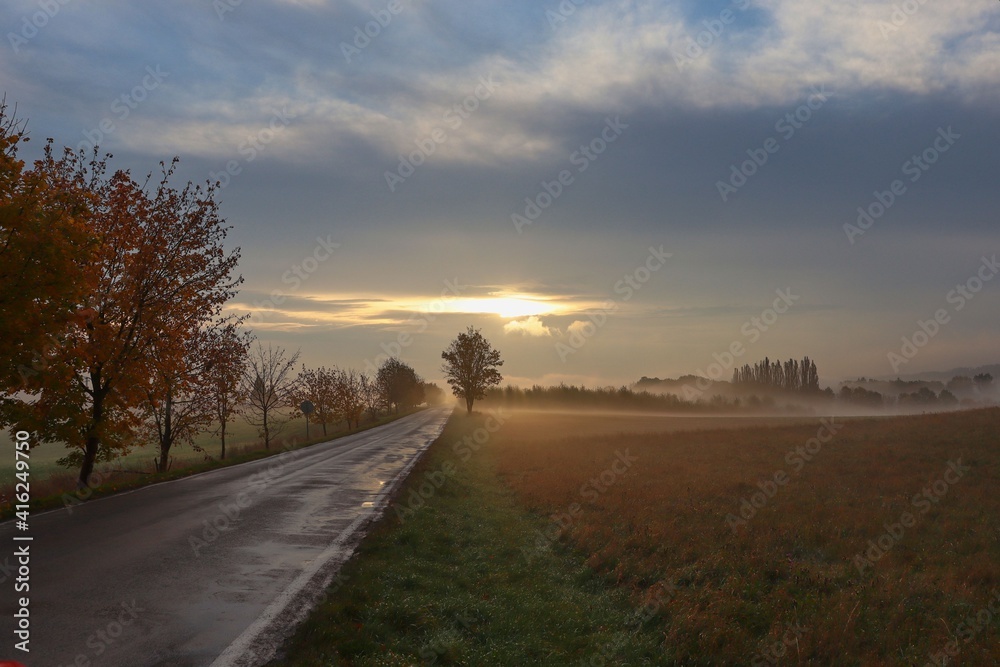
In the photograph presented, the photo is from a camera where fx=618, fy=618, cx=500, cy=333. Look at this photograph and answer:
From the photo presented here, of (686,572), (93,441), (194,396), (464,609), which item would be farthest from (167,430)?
(686,572)

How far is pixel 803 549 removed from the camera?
12258 mm

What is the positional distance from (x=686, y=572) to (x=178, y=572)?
817 cm

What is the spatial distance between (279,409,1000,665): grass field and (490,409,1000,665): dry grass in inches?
1.6

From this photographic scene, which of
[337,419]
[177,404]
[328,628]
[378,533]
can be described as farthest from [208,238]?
[337,419]

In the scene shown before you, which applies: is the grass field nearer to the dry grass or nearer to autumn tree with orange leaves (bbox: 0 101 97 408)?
the dry grass

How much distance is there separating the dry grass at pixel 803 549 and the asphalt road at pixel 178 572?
16.6 feet

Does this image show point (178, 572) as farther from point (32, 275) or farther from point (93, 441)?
point (93, 441)

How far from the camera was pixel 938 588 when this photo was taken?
9539mm

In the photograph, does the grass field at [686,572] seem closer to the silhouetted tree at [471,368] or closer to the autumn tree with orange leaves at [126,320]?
the autumn tree with orange leaves at [126,320]

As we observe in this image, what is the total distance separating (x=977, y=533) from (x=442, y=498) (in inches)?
530

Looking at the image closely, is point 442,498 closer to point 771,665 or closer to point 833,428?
point 771,665

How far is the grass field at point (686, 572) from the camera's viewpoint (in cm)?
779

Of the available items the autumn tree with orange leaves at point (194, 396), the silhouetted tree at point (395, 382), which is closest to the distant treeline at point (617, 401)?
the silhouetted tree at point (395, 382)

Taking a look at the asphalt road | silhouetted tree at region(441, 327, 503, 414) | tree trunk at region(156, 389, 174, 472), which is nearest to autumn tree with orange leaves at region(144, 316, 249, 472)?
tree trunk at region(156, 389, 174, 472)
